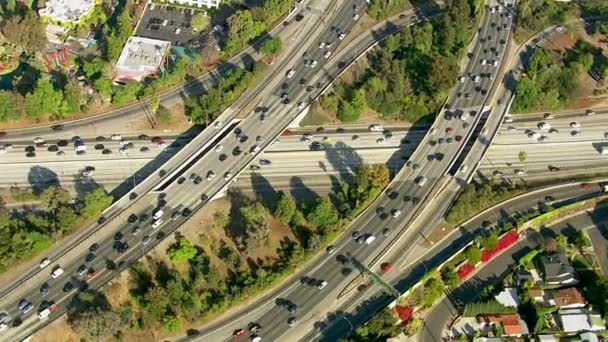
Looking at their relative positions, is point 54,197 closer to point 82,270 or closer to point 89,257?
point 89,257

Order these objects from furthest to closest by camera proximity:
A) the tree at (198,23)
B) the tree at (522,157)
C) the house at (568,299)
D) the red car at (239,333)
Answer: the tree at (198,23), the tree at (522,157), the house at (568,299), the red car at (239,333)

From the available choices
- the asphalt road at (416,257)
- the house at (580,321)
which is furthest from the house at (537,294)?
the asphalt road at (416,257)

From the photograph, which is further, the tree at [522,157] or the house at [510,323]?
the tree at [522,157]

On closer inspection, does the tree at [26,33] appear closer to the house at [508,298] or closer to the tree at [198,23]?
the tree at [198,23]

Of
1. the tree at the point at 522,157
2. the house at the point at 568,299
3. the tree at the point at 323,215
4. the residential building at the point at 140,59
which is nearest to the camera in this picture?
the house at the point at 568,299

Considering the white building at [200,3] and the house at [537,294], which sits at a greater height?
the white building at [200,3]

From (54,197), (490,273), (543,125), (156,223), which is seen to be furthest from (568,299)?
(54,197)

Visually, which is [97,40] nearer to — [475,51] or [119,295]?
[119,295]
